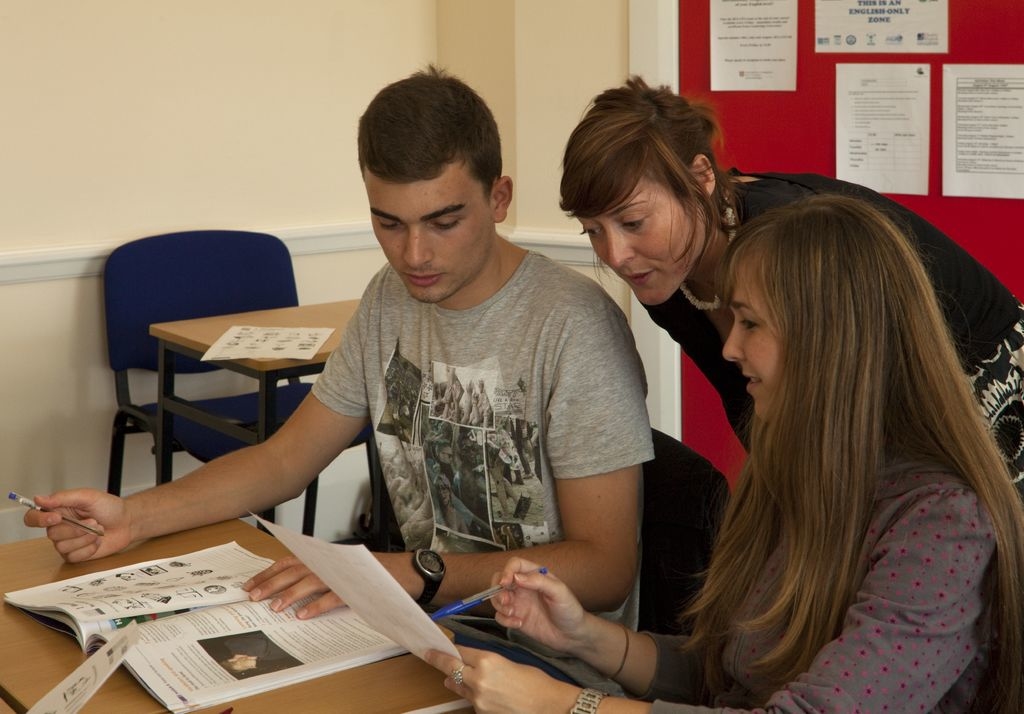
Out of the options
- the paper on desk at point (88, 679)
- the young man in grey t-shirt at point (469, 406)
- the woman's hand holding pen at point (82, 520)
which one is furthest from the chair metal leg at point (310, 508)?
the paper on desk at point (88, 679)

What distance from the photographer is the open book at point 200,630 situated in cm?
133

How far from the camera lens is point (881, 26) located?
303 centimetres

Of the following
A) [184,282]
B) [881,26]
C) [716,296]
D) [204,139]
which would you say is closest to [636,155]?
[716,296]

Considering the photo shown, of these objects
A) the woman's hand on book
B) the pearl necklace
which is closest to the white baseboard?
the pearl necklace

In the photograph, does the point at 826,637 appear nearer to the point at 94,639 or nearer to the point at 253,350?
the point at 94,639

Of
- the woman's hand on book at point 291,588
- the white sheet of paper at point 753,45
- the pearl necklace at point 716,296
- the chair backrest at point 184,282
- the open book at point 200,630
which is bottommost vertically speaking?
the open book at point 200,630

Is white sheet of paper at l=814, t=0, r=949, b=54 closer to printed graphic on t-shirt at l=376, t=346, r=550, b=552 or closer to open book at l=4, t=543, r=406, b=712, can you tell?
printed graphic on t-shirt at l=376, t=346, r=550, b=552

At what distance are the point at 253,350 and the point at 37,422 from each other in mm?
895

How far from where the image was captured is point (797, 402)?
4.18 ft

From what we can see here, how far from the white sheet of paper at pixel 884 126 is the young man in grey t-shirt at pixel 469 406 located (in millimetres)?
1541

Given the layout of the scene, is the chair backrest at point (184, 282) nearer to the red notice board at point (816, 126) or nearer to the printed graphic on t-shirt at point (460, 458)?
the red notice board at point (816, 126)

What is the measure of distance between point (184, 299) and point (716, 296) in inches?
85.8

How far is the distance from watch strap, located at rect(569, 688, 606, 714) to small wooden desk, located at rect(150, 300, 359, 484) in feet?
5.84

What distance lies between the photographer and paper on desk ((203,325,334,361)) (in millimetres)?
2961
